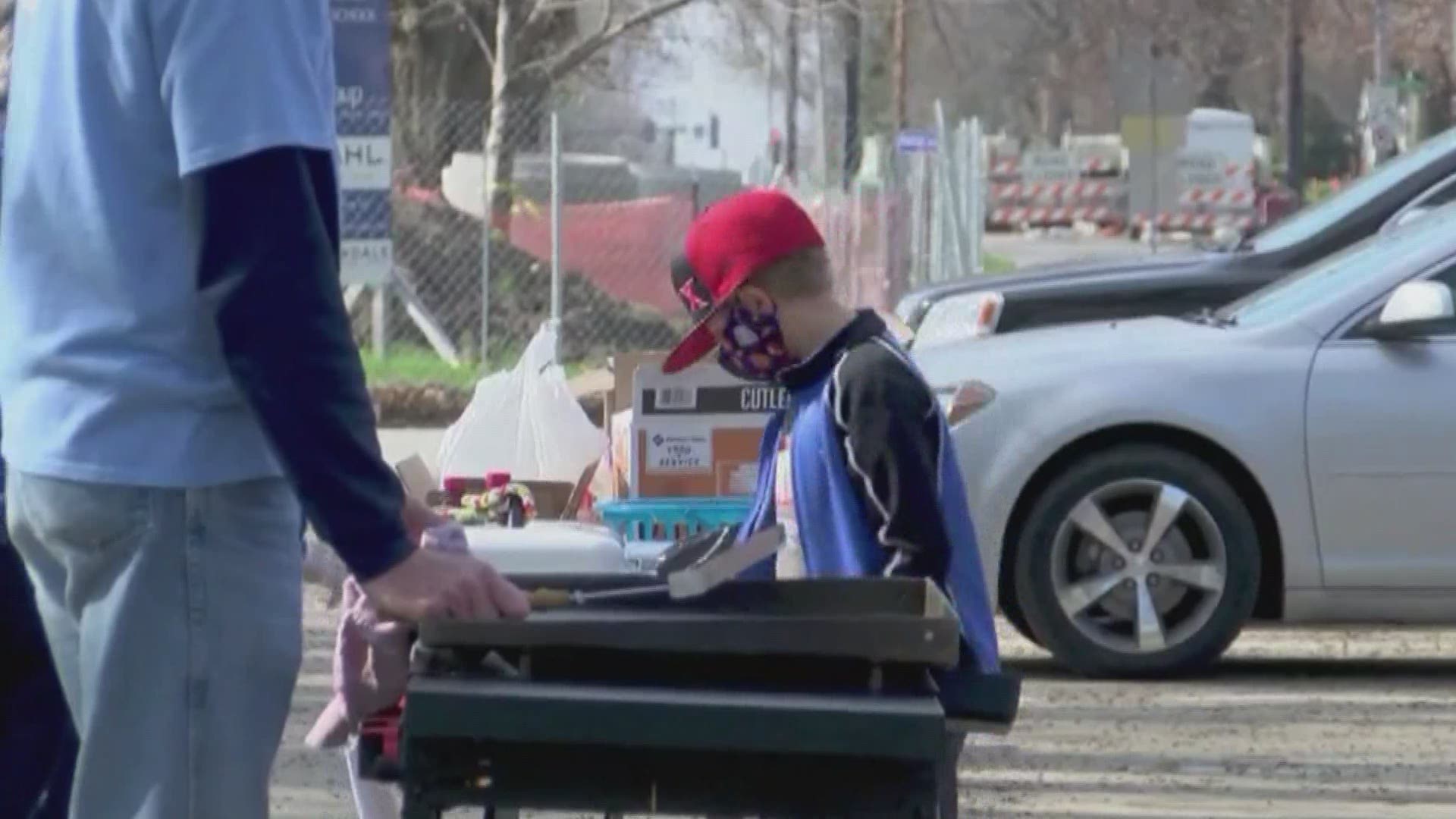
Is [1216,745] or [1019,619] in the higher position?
[1019,619]

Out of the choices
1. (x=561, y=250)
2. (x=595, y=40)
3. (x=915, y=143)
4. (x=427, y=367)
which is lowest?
(x=427, y=367)

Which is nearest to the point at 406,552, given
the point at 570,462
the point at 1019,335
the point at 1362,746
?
the point at 570,462

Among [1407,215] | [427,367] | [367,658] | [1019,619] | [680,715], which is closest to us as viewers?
[680,715]

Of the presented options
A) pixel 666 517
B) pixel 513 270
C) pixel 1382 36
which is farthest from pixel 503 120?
pixel 1382 36

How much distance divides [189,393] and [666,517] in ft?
10.1

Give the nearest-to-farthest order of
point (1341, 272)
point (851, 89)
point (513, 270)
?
1. point (1341, 272)
2. point (513, 270)
3. point (851, 89)

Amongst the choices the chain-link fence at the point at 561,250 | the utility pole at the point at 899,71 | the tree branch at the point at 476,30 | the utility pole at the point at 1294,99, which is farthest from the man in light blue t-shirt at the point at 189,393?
the utility pole at the point at 1294,99

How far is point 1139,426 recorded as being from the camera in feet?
30.2

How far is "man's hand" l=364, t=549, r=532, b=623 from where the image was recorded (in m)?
3.14

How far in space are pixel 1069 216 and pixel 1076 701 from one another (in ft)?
173

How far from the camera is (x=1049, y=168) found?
62156 millimetres

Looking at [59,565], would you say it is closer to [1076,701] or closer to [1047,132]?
[1076,701]

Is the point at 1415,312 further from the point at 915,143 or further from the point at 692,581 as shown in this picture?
the point at 915,143

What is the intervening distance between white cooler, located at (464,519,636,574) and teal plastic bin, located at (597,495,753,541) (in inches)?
33.9
